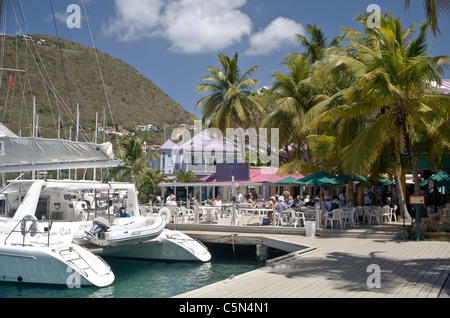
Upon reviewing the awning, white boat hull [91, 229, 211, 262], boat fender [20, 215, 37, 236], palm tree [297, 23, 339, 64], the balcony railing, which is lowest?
white boat hull [91, 229, 211, 262]

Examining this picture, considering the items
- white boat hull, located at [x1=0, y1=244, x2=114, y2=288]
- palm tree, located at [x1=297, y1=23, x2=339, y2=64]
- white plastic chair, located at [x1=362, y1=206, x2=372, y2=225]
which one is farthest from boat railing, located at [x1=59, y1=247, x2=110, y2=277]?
palm tree, located at [x1=297, y1=23, x2=339, y2=64]

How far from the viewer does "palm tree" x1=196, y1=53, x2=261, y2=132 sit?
3369 cm

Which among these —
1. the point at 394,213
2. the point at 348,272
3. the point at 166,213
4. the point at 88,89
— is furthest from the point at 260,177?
the point at 88,89

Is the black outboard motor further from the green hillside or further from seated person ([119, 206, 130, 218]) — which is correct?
the green hillside

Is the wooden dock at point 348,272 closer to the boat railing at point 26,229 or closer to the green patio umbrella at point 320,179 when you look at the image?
the green patio umbrella at point 320,179

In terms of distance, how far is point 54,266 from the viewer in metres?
11.0

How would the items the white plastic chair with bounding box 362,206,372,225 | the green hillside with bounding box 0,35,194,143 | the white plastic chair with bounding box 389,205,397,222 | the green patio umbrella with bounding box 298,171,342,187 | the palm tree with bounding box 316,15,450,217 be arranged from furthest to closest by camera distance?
the green hillside with bounding box 0,35,194,143
the white plastic chair with bounding box 389,205,397,222
the white plastic chair with bounding box 362,206,372,225
the green patio umbrella with bounding box 298,171,342,187
the palm tree with bounding box 316,15,450,217

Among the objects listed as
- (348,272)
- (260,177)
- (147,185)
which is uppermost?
(260,177)

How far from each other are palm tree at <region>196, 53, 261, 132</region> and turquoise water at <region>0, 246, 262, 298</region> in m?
17.8

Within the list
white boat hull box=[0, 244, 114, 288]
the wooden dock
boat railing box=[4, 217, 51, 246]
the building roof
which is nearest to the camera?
the wooden dock

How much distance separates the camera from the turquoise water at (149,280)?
11.2 meters

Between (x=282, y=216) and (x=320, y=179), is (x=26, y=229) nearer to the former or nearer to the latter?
(x=282, y=216)

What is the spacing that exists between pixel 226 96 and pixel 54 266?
79.6ft

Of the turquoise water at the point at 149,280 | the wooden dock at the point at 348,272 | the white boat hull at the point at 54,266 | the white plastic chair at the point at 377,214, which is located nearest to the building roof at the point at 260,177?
the white plastic chair at the point at 377,214
